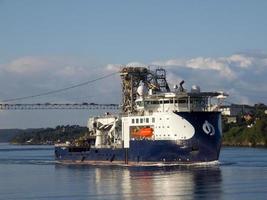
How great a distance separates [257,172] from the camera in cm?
5562

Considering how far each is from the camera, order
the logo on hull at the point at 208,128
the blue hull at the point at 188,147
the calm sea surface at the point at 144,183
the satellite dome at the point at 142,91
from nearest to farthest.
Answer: the calm sea surface at the point at 144,183 < the blue hull at the point at 188,147 < the logo on hull at the point at 208,128 < the satellite dome at the point at 142,91

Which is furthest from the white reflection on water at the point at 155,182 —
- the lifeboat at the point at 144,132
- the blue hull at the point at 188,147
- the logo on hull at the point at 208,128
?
the lifeboat at the point at 144,132

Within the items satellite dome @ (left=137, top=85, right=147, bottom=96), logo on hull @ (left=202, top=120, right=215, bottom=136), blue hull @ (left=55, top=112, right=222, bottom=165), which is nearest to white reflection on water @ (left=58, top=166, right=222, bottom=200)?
blue hull @ (left=55, top=112, right=222, bottom=165)

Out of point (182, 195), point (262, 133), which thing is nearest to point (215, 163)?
point (182, 195)

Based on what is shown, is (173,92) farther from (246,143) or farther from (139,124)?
(246,143)

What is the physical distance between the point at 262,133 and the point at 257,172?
85681 mm

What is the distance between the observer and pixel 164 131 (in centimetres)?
6184

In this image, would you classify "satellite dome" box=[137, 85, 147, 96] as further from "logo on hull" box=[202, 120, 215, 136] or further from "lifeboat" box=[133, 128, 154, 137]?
"logo on hull" box=[202, 120, 215, 136]

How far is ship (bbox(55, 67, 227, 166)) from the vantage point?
60.4m

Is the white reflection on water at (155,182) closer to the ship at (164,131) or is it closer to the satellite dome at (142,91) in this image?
the ship at (164,131)

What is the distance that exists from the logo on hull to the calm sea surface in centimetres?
278

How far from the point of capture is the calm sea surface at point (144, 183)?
136 feet

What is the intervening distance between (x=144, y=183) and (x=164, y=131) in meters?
13.8

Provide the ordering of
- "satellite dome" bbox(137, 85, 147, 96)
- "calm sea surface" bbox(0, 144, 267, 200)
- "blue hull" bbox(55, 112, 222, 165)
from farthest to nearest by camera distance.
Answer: "satellite dome" bbox(137, 85, 147, 96) < "blue hull" bbox(55, 112, 222, 165) < "calm sea surface" bbox(0, 144, 267, 200)
